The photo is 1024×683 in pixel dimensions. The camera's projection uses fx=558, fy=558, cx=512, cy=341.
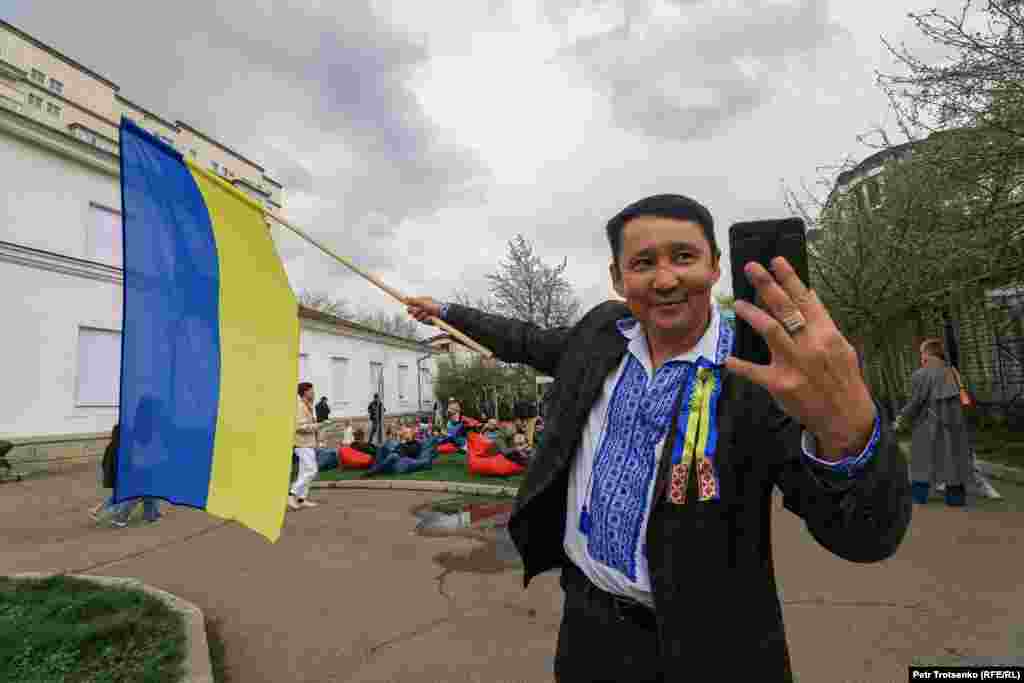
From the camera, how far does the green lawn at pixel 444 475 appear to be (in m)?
9.97

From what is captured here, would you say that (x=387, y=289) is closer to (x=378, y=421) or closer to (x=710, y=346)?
(x=710, y=346)

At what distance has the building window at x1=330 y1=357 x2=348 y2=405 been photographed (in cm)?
2539

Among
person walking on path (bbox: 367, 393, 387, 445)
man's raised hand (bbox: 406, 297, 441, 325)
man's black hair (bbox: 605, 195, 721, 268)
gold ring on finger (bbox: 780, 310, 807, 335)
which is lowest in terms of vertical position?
person walking on path (bbox: 367, 393, 387, 445)

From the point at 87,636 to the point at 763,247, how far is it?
4497mm

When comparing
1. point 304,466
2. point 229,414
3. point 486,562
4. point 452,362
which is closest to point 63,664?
point 229,414

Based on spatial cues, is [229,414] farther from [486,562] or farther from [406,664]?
[486,562]

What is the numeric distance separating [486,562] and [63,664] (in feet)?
10.9

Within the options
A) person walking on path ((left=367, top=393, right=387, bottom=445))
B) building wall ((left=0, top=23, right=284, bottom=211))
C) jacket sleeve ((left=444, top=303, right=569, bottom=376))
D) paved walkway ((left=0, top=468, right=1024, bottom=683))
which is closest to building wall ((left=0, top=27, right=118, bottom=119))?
building wall ((left=0, top=23, right=284, bottom=211))

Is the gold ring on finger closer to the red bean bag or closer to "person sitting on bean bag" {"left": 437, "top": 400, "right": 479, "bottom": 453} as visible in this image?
the red bean bag

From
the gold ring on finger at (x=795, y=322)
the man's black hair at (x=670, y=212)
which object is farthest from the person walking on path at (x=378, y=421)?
the gold ring on finger at (x=795, y=322)

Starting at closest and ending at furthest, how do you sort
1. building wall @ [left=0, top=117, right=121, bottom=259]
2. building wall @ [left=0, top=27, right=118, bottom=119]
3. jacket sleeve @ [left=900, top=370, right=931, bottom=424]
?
jacket sleeve @ [left=900, top=370, right=931, bottom=424] → building wall @ [left=0, top=117, right=121, bottom=259] → building wall @ [left=0, top=27, right=118, bottom=119]

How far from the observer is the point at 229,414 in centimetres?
282

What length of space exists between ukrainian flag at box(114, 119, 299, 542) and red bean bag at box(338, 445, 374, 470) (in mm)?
9576

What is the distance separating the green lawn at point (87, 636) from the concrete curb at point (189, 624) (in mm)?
49
